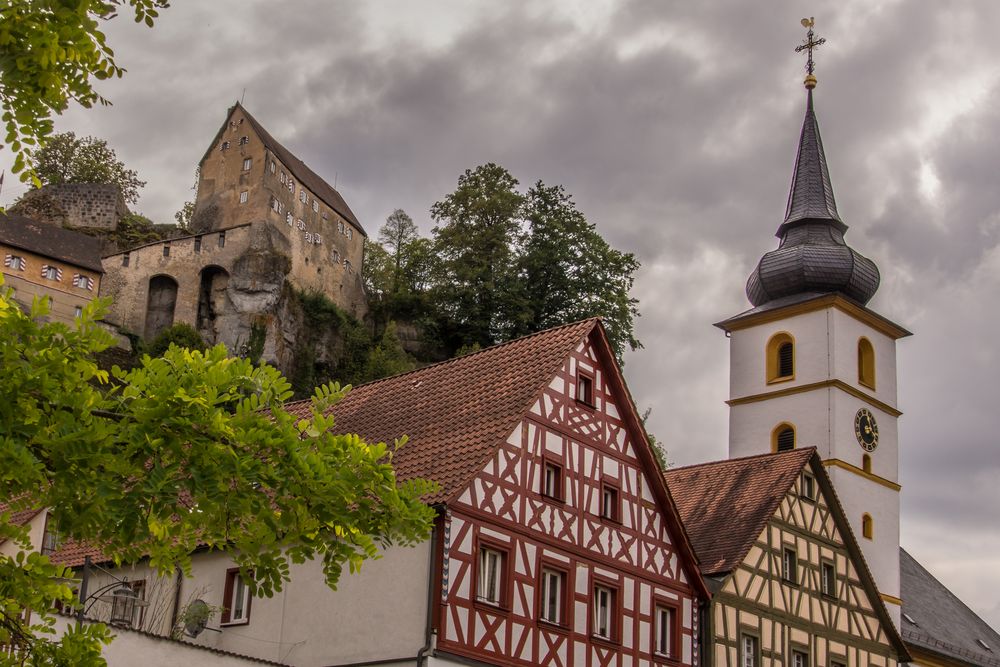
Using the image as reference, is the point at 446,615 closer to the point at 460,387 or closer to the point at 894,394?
the point at 460,387

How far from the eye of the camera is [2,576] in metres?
9.73

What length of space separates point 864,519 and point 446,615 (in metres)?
25.1

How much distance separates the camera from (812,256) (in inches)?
1874

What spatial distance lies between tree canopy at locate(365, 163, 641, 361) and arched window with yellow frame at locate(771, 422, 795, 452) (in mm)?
9957

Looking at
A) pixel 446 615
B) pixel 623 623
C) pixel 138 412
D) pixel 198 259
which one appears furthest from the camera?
pixel 198 259

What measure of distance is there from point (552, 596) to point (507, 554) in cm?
141

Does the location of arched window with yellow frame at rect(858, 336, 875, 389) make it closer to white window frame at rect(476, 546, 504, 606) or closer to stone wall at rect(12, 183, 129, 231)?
white window frame at rect(476, 546, 504, 606)

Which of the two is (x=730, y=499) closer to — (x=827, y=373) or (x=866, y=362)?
(x=827, y=373)

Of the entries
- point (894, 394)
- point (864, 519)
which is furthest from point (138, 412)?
point (894, 394)

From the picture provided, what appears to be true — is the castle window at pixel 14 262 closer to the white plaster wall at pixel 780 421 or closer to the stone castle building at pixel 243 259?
the stone castle building at pixel 243 259

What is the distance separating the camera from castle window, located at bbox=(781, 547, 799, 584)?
29.5 meters

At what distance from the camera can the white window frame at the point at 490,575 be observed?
2164cm

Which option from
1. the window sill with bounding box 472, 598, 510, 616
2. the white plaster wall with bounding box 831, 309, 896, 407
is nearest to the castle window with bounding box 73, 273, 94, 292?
the white plaster wall with bounding box 831, 309, 896, 407

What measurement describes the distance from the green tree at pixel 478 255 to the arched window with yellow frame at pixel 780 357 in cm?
1364
